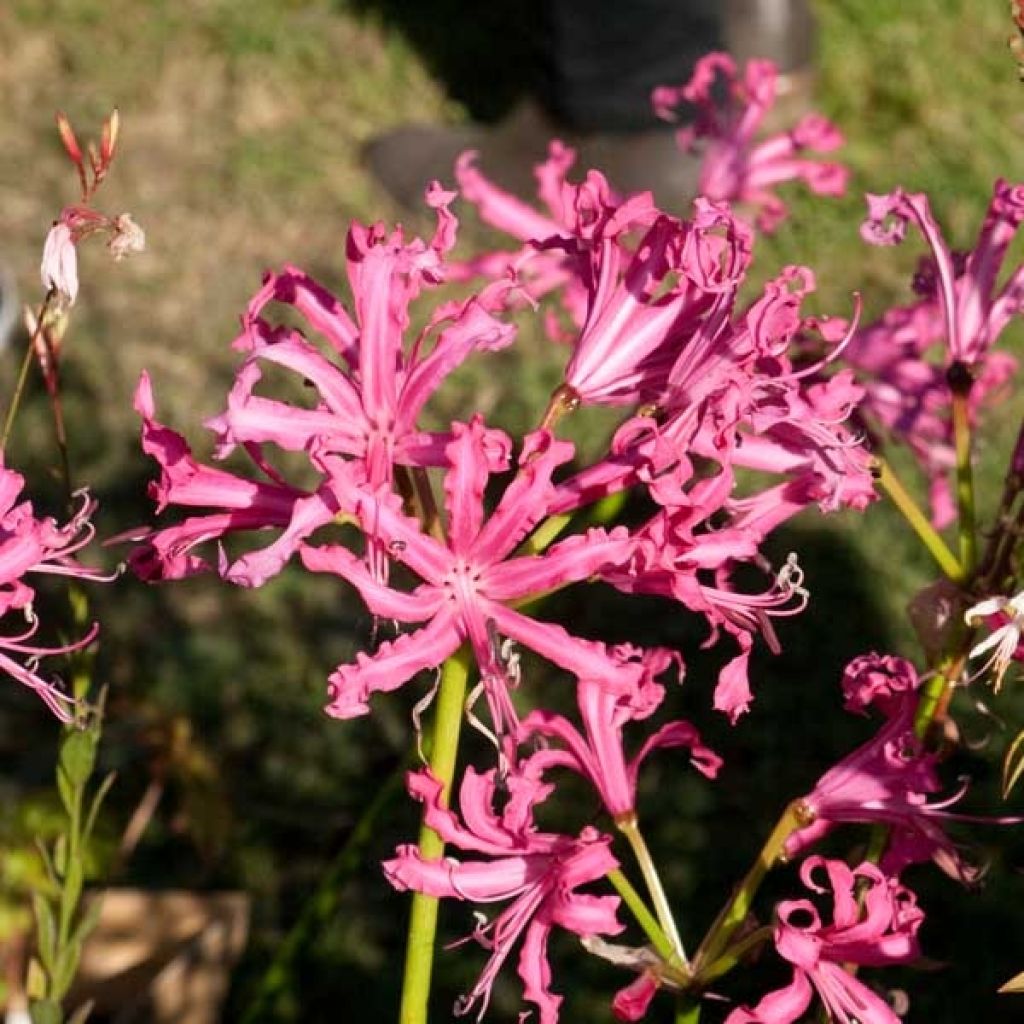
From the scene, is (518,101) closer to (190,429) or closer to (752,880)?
(190,429)

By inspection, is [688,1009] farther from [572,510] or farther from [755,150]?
[755,150]

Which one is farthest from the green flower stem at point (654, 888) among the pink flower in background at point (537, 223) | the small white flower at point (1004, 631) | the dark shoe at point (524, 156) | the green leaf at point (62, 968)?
the dark shoe at point (524, 156)

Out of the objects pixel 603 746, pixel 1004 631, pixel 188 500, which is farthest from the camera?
pixel 603 746

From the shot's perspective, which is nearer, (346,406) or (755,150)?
(346,406)

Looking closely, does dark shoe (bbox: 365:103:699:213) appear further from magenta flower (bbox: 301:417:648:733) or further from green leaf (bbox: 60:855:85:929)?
magenta flower (bbox: 301:417:648:733)

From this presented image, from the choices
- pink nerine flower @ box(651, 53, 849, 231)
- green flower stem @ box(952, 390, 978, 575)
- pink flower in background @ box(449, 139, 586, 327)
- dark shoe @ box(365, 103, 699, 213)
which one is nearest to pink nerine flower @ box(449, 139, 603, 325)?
pink flower in background @ box(449, 139, 586, 327)

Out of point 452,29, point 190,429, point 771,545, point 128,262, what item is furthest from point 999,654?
point 452,29

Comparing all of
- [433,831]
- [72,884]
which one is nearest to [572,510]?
[433,831]
